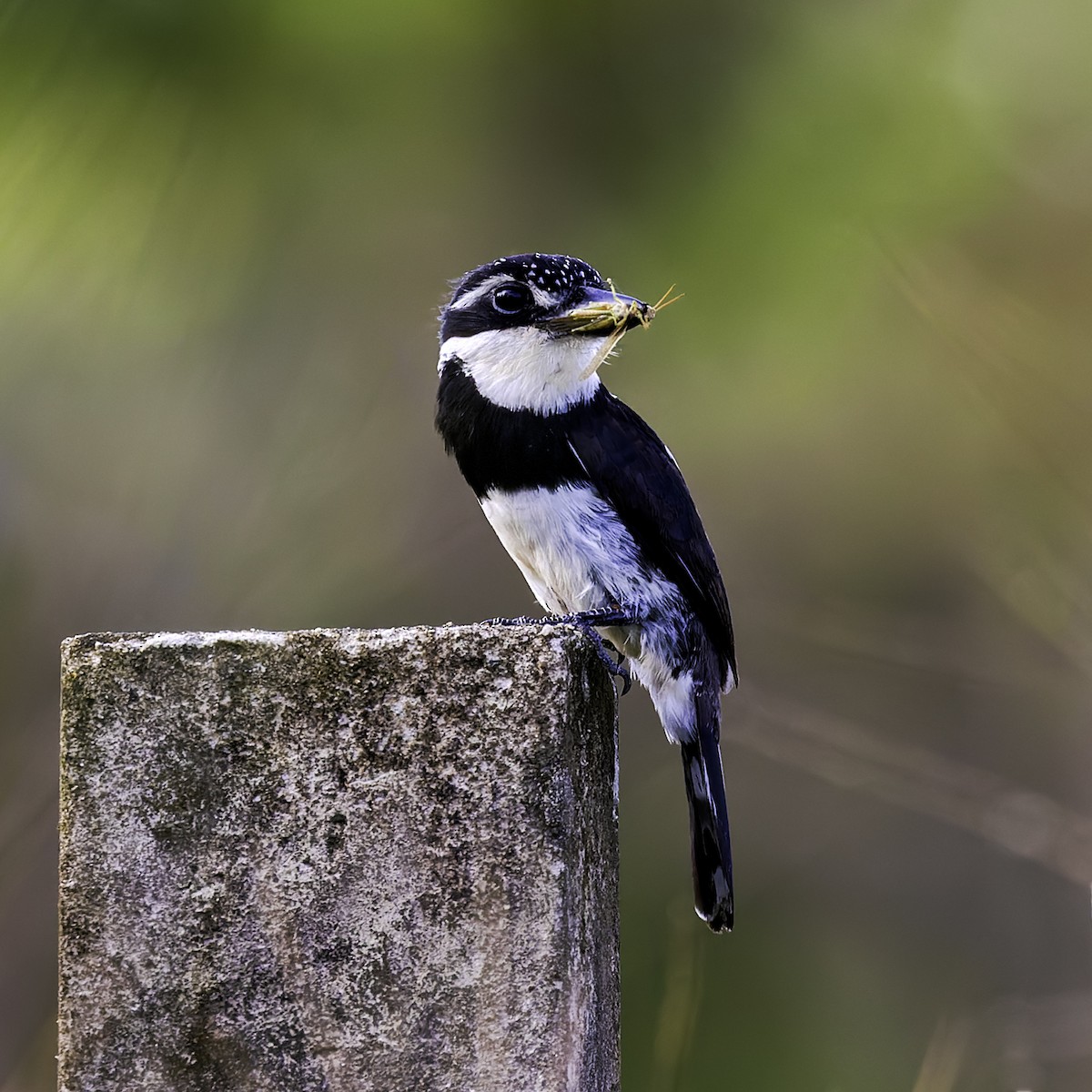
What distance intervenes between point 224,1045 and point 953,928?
25.0 feet

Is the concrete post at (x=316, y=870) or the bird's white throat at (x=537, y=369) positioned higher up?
the bird's white throat at (x=537, y=369)

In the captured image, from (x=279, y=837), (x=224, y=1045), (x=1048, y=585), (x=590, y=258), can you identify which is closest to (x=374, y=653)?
(x=279, y=837)

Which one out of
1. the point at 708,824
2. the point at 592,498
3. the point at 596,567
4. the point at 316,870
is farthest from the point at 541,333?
the point at 316,870

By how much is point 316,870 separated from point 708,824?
5.40ft

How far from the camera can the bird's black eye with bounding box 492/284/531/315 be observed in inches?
136

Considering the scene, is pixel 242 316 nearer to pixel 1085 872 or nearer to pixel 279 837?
pixel 1085 872

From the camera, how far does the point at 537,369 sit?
339 cm

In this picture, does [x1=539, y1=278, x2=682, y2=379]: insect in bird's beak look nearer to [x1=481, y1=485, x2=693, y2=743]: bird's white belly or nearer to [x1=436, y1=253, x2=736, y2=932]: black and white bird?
[x1=436, y1=253, x2=736, y2=932]: black and white bird

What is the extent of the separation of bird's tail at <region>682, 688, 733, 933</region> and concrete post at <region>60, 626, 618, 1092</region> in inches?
58.2

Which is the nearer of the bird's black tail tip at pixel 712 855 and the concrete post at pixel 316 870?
the concrete post at pixel 316 870

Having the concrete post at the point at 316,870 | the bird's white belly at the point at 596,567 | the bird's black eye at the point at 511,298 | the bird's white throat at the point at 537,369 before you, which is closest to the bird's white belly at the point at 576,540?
the bird's white belly at the point at 596,567

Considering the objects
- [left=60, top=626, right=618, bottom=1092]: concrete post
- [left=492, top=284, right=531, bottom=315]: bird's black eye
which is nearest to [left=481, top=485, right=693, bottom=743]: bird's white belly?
[left=492, top=284, right=531, bottom=315]: bird's black eye

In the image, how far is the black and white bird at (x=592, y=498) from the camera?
10.9ft

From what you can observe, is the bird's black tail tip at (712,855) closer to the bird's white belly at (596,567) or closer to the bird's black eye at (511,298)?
the bird's white belly at (596,567)
